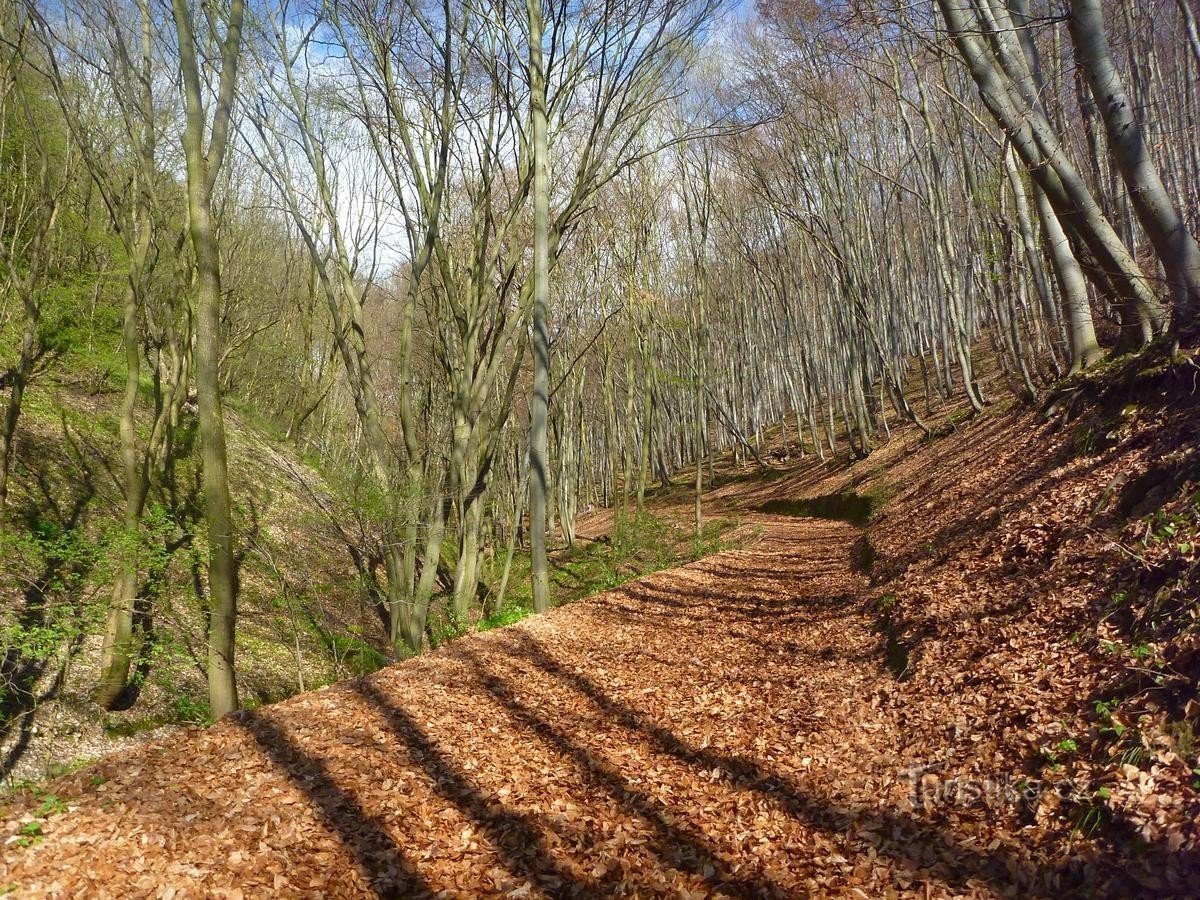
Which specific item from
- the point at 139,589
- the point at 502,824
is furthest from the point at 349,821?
the point at 139,589

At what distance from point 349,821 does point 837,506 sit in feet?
51.0

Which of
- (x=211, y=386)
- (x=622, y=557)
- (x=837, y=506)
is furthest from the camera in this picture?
(x=837, y=506)

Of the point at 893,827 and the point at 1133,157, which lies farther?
the point at 1133,157

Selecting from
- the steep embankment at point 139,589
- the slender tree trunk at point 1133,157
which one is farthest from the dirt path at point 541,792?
the slender tree trunk at point 1133,157

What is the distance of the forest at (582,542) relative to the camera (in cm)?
362

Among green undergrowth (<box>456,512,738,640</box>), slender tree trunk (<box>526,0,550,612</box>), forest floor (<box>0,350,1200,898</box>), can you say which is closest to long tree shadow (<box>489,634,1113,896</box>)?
forest floor (<box>0,350,1200,898</box>)

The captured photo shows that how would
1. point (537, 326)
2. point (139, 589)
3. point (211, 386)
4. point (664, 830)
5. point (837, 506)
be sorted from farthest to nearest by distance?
point (837, 506) < point (537, 326) < point (139, 589) < point (211, 386) < point (664, 830)

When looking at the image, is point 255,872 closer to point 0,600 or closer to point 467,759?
point 467,759

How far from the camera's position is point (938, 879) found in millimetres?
3035

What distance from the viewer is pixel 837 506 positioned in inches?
696

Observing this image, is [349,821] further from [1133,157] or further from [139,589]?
[1133,157]

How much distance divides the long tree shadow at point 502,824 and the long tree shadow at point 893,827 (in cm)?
117

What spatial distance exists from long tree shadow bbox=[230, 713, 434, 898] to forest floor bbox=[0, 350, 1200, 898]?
0.02 m

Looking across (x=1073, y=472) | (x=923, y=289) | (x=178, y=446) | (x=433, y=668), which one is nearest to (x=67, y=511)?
(x=178, y=446)
